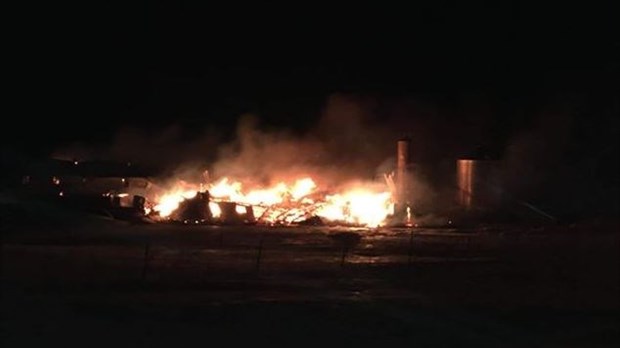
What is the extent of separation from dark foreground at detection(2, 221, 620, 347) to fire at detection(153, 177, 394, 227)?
1928 cm

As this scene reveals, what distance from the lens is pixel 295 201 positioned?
6069 centimetres

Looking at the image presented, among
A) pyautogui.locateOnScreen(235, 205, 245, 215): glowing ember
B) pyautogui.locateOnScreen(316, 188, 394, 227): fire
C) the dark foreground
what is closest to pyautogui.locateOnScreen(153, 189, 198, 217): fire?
pyautogui.locateOnScreen(235, 205, 245, 215): glowing ember

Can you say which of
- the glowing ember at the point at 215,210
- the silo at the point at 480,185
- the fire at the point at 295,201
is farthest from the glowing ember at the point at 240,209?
the silo at the point at 480,185

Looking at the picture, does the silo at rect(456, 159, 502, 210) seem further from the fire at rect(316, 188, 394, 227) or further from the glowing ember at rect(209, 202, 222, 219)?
the glowing ember at rect(209, 202, 222, 219)

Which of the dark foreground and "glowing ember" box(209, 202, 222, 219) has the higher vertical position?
"glowing ember" box(209, 202, 222, 219)

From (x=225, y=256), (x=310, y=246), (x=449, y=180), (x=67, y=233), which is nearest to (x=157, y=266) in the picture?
(x=225, y=256)

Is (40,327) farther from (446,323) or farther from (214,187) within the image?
(214,187)

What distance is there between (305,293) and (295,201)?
39.8m

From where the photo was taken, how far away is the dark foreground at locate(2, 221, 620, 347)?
50.1 ft

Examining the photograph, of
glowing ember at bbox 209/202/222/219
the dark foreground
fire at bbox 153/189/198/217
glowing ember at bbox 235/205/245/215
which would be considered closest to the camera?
the dark foreground

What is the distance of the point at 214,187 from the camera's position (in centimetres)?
6347

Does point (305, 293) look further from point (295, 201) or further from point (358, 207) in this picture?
point (295, 201)

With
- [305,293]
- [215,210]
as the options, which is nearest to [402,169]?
[215,210]

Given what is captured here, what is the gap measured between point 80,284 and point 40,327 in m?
6.37
